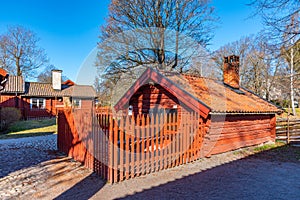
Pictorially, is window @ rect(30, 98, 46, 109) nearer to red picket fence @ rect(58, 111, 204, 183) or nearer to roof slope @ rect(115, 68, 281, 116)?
roof slope @ rect(115, 68, 281, 116)

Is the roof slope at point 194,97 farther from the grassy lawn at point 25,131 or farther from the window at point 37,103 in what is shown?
the window at point 37,103

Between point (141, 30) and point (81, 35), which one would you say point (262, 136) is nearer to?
point (141, 30)

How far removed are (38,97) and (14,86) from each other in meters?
2.70

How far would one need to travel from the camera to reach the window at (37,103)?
2255cm

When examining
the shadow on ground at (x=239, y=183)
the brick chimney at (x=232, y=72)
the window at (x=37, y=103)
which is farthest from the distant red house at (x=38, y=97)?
the shadow on ground at (x=239, y=183)

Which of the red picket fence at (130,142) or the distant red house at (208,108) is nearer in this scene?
the red picket fence at (130,142)

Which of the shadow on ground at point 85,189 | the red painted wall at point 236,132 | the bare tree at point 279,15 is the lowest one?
the shadow on ground at point 85,189

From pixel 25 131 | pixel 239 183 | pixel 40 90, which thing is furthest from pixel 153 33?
pixel 40 90

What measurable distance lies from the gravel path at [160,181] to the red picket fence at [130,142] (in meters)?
0.28

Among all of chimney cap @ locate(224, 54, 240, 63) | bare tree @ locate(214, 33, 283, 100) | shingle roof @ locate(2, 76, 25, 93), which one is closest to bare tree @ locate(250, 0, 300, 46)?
chimney cap @ locate(224, 54, 240, 63)

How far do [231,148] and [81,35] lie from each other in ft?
50.0

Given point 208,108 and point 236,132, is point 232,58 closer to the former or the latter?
point 236,132

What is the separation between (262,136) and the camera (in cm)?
A: 992

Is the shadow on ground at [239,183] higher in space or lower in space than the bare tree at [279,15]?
lower
